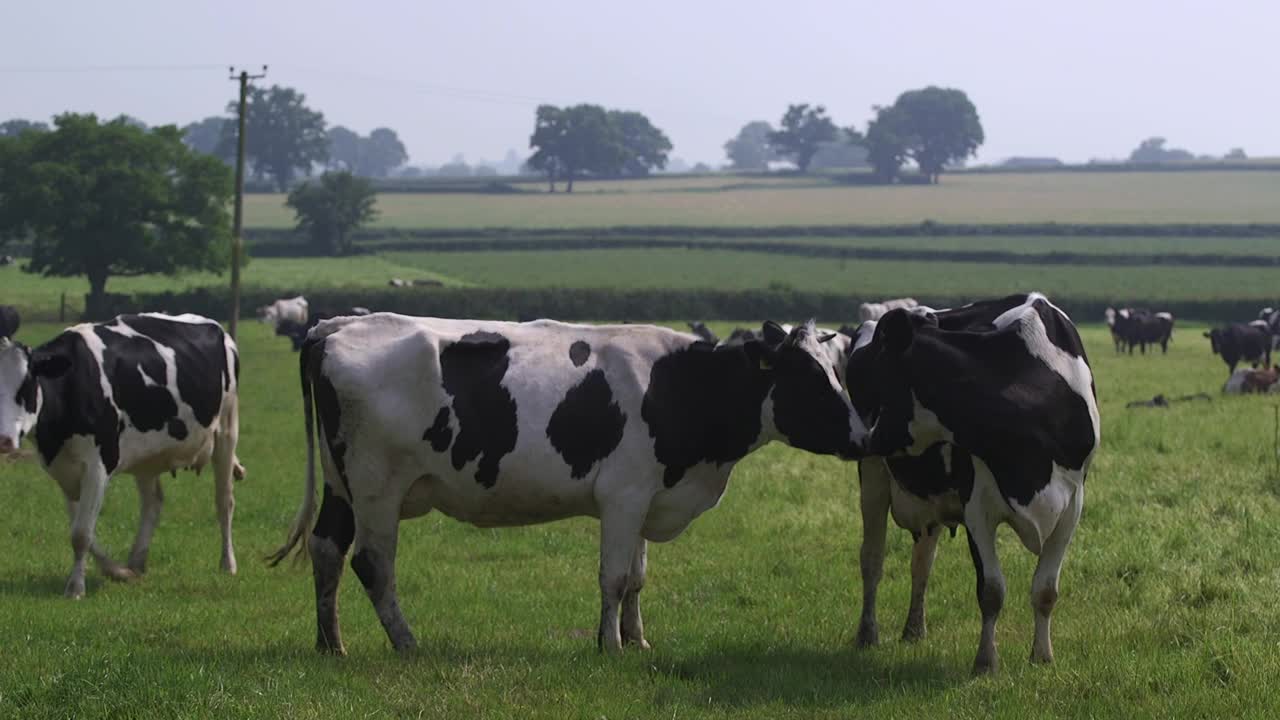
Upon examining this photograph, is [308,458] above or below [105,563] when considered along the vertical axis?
above

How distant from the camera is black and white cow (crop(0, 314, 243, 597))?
42.0 ft

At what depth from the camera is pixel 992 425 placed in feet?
30.5

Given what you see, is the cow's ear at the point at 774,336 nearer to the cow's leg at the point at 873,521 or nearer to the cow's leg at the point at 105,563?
the cow's leg at the point at 873,521

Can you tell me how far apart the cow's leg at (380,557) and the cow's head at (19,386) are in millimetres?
3966

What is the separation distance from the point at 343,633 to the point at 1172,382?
29.6 m

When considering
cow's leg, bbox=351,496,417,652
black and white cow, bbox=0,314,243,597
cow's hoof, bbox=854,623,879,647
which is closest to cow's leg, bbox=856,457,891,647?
cow's hoof, bbox=854,623,879,647

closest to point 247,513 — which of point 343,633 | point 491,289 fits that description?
point 343,633

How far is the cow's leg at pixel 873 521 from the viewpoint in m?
10.5

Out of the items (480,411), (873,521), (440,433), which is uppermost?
(480,411)

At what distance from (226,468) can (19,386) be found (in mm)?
2920

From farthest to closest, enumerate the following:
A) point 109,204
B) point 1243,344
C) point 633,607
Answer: point 109,204 → point 1243,344 → point 633,607

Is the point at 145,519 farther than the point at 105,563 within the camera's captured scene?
Yes

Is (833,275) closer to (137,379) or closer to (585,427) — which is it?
(137,379)

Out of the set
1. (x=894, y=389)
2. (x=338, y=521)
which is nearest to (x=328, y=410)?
(x=338, y=521)
